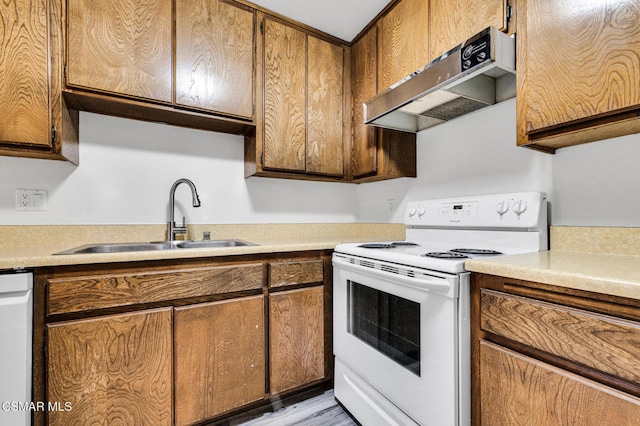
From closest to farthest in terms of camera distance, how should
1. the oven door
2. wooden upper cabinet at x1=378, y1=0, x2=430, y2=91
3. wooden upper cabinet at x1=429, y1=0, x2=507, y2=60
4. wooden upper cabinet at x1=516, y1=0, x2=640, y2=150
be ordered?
wooden upper cabinet at x1=516, y1=0, x2=640, y2=150 < the oven door < wooden upper cabinet at x1=429, y1=0, x2=507, y2=60 < wooden upper cabinet at x1=378, y1=0, x2=430, y2=91

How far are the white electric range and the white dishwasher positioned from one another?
1264 millimetres

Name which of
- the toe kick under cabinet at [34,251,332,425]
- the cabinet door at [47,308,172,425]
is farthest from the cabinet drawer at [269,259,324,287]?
the cabinet door at [47,308,172,425]

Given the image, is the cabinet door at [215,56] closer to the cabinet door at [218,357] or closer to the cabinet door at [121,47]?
the cabinet door at [121,47]

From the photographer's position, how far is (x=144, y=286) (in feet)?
4.07

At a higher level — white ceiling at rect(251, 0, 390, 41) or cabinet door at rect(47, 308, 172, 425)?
white ceiling at rect(251, 0, 390, 41)

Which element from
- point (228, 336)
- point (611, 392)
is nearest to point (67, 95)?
point (228, 336)

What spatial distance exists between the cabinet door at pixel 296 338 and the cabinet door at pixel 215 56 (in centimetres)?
112

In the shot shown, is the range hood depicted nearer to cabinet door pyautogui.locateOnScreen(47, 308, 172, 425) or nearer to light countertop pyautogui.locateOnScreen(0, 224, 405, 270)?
light countertop pyautogui.locateOnScreen(0, 224, 405, 270)

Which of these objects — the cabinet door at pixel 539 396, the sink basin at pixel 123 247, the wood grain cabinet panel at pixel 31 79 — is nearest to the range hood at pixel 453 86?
the cabinet door at pixel 539 396

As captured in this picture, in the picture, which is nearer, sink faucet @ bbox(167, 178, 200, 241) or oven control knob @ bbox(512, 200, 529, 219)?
oven control knob @ bbox(512, 200, 529, 219)

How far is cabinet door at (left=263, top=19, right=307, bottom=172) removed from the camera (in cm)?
188

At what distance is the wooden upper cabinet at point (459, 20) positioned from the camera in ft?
4.04

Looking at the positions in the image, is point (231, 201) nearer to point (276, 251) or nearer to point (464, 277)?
point (276, 251)

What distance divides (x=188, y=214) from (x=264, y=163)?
59 cm
